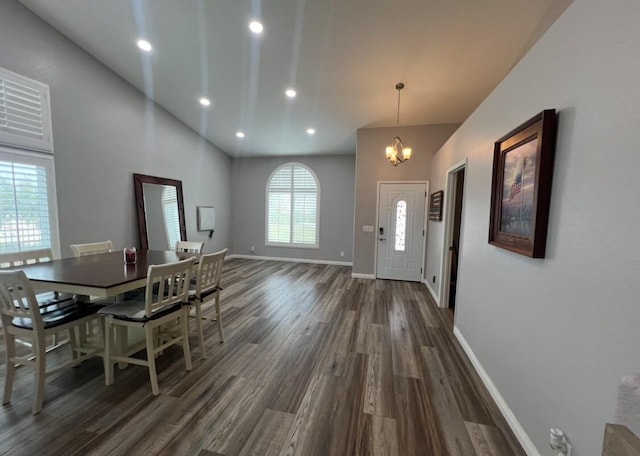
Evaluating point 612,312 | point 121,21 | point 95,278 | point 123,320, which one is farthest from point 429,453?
point 121,21

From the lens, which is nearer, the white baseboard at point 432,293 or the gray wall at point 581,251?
the gray wall at point 581,251

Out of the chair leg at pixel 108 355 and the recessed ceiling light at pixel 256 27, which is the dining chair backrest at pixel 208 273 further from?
the recessed ceiling light at pixel 256 27

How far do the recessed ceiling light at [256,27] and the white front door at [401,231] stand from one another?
10.8 feet

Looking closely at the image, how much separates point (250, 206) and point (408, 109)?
480 centimetres

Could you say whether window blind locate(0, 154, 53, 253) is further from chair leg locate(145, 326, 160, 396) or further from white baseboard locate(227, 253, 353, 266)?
white baseboard locate(227, 253, 353, 266)

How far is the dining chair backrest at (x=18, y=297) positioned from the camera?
1.63 meters

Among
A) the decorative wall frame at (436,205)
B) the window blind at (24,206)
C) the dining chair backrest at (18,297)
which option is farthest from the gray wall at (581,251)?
the window blind at (24,206)

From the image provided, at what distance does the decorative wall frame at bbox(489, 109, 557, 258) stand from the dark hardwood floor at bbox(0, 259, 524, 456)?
4.15ft

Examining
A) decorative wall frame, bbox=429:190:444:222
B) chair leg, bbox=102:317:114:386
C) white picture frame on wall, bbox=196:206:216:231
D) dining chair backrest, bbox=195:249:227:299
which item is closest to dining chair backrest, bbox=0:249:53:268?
chair leg, bbox=102:317:114:386

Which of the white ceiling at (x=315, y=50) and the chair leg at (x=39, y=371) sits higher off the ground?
the white ceiling at (x=315, y=50)

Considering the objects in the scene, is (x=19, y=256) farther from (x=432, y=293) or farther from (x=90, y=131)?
(x=432, y=293)

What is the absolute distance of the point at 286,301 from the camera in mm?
3982

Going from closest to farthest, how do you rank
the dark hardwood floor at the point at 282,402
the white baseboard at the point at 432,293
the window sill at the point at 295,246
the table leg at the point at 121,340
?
1. the dark hardwood floor at the point at 282,402
2. the table leg at the point at 121,340
3. the white baseboard at the point at 432,293
4. the window sill at the point at 295,246

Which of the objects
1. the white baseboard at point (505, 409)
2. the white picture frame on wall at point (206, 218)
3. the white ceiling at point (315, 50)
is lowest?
the white baseboard at point (505, 409)
